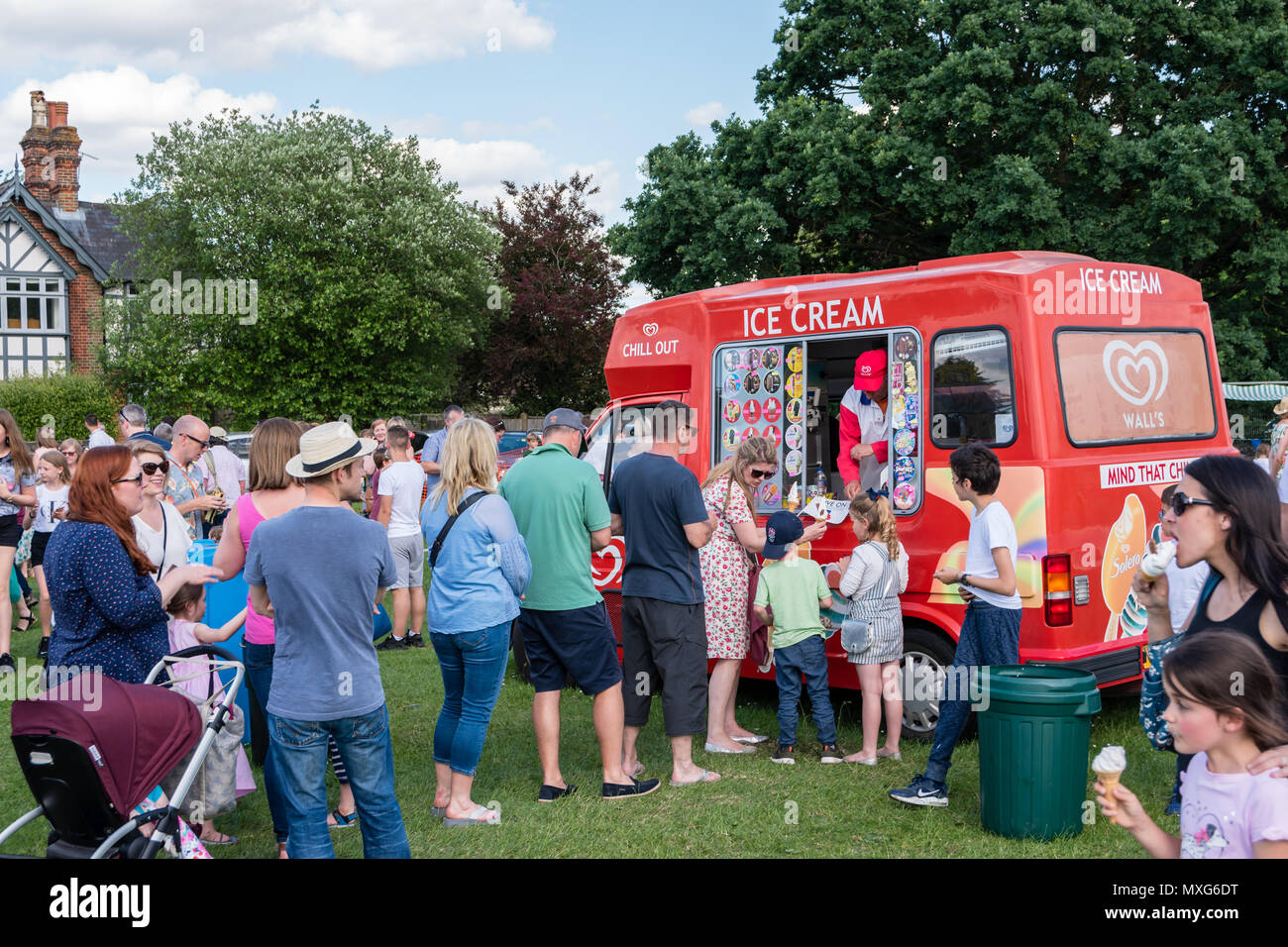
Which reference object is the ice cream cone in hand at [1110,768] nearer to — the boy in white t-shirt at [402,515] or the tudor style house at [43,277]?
the boy in white t-shirt at [402,515]

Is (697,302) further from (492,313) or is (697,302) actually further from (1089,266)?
(492,313)

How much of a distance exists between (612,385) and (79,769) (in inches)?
222

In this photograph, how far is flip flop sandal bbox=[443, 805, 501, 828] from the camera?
538cm

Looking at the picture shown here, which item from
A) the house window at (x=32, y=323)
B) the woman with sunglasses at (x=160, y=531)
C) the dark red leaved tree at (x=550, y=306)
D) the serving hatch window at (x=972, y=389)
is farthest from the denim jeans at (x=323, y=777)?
the house window at (x=32, y=323)

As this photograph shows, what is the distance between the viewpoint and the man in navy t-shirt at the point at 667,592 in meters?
5.93

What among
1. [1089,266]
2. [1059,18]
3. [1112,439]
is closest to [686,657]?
[1112,439]

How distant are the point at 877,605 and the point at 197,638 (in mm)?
3655

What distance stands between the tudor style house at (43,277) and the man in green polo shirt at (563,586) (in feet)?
124

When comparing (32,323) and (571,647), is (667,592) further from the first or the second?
(32,323)

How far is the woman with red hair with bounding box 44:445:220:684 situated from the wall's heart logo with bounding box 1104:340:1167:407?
205 inches

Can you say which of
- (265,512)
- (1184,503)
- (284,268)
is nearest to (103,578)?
(265,512)

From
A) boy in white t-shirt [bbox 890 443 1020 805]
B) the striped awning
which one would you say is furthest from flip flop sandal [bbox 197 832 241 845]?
the striped awning

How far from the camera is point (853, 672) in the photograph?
7086 millimetres

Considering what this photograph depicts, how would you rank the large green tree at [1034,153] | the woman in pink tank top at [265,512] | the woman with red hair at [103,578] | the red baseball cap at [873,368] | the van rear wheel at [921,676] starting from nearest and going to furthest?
the woman with red hair at [103,578]
the woman in pink tank top at [265,512]
the van rear wheel at [921,676]
the red baseball cap at [873,368]
the large green tree at [1034,153]
